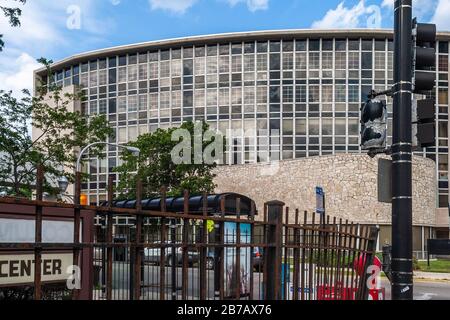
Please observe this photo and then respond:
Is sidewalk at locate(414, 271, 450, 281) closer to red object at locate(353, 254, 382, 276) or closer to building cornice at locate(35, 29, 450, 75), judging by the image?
red object at locate(353, 254, 382, 276)

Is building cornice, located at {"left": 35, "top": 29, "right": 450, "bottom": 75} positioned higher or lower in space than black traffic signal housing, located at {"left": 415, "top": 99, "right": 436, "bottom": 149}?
higher

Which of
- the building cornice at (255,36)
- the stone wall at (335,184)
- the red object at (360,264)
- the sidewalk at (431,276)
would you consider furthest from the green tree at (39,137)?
the building cornice at (255,36)

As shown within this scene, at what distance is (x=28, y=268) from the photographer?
3297 mm

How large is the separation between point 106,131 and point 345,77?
39.4 meters

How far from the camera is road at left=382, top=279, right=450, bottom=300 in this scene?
18516 millimetres

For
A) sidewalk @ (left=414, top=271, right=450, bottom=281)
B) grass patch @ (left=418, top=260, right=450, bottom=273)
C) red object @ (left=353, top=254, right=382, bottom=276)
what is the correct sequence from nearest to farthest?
red object @ (left=353, top=254, right=382, bottom=276) < sidewalk @ (left=414, top=271, right=450, bottom=281) < grass patch @ (left=418, top=260, right=450, bottom=273)

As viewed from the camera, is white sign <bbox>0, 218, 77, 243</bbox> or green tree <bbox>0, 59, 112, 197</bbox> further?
green tree <bbox>0, 59, 112, 197</bbox>

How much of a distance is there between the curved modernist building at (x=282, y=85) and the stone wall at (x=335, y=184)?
3.04 m

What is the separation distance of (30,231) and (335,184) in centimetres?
4753

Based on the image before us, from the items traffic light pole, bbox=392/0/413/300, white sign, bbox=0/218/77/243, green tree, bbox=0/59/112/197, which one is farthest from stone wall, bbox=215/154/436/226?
white sign, bbox=0/218/77/243

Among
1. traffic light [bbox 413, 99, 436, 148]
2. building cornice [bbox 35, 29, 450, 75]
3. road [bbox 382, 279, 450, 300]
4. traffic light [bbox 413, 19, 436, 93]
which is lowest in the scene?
road [bbox 382, 279, 450, 300]

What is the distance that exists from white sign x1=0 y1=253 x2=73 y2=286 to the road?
1499 cm

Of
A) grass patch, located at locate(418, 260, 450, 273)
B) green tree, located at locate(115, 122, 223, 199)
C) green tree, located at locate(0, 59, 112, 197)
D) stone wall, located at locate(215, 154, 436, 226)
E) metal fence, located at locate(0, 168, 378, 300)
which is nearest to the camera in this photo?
metal fence, located at locate(0, 168, 378, 300)
